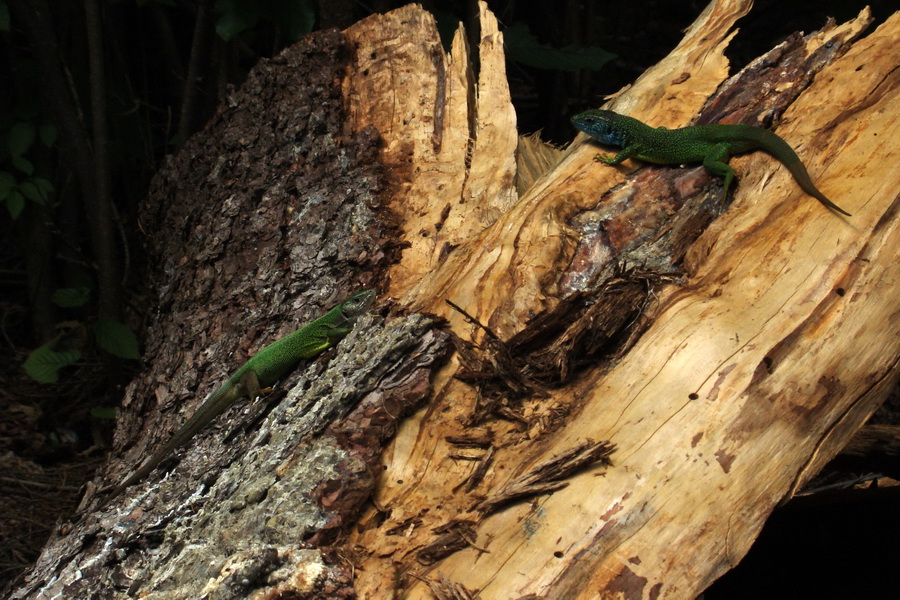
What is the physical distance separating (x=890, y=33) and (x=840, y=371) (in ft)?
5.64

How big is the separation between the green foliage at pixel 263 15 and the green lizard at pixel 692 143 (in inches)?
67.3

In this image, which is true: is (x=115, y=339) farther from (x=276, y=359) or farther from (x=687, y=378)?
(x=687, y=378)

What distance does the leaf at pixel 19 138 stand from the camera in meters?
4.54

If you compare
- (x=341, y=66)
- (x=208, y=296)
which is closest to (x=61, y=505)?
(x=208, y=296)

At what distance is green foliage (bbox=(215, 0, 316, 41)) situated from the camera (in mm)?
3963

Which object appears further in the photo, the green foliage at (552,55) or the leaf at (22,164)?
the green foliage at (552,55)

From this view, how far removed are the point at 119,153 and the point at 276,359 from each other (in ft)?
10.1

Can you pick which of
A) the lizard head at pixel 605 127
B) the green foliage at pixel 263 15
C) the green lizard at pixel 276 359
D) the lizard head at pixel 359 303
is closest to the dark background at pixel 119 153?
the green foliage at pixel 263 15

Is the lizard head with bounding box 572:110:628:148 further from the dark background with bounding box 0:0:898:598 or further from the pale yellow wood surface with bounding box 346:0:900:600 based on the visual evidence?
the dark background with bounding box 0:0:898:598

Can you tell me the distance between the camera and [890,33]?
10.2ft

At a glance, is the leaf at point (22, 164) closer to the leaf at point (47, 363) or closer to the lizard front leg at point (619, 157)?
the leaf at point (47, 363)

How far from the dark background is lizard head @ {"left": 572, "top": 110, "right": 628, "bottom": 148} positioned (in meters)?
1.34

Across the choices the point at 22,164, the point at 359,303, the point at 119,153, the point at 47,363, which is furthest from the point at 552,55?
the point at 47,363

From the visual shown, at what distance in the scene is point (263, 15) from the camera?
159 inches
